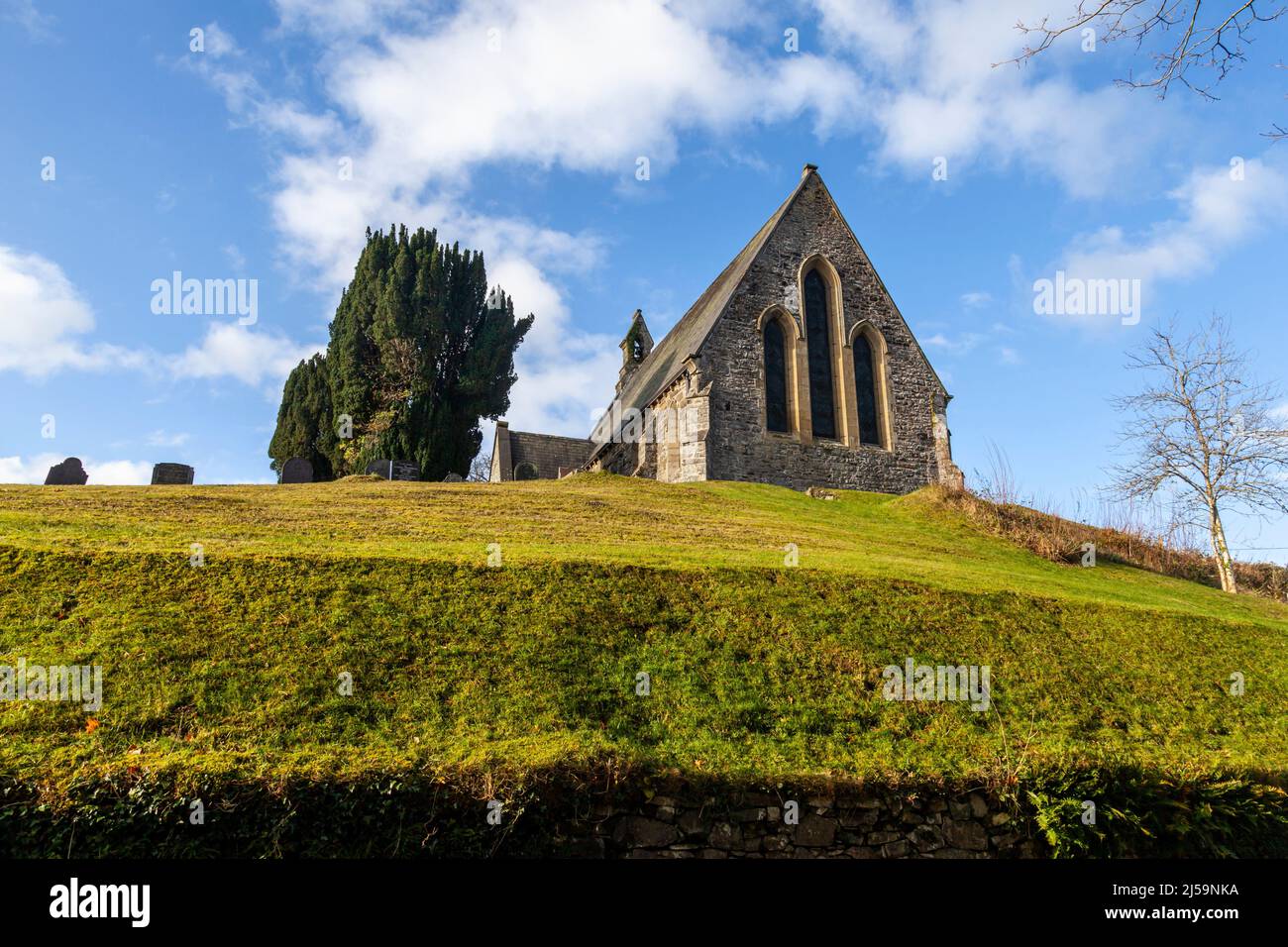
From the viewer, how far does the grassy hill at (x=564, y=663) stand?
6.65 metres

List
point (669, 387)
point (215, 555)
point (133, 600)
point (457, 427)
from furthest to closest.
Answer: point (457, 427), point (669, 387), point (215, 555), point (133, 600)

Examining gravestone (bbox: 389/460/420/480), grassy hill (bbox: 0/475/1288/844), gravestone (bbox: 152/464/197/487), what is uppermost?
gravestone (bbox: 389/460/420/480)

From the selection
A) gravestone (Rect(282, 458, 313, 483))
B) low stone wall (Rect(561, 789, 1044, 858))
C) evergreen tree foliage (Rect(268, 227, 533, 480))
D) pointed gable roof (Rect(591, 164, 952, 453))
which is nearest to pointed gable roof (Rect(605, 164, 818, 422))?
pointed gable roof (Rect(591, 164, 952, 453))

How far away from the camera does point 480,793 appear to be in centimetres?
615

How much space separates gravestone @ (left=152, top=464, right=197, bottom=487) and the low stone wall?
2011 cm

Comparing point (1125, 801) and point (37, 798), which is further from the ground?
point (37, 798)

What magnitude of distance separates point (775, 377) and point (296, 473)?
15.4 m

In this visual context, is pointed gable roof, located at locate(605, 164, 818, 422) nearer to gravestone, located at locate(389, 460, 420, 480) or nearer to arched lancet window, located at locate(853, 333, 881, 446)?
arched lancet window, located at locate(853, 333, 881, 446)

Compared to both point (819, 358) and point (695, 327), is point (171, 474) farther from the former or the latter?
point (819, 358)

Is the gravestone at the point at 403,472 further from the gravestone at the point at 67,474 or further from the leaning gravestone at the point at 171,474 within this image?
the gravestone at the point at 67,474

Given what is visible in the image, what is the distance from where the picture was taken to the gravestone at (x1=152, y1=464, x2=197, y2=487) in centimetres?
2234
